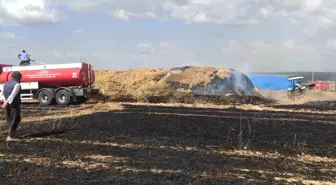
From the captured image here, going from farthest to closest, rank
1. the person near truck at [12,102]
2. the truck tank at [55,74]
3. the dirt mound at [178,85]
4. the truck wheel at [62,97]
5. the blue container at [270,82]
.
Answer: the blue container at [270,82], the dirt mound at [178,85], the truck tank at [55,74], the truck wheel at [62,97], the person near truck at [12,102]

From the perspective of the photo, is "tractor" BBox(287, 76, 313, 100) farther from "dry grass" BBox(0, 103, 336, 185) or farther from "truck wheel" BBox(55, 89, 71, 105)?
"dry grass" BBox(0, 103, 336, 185)

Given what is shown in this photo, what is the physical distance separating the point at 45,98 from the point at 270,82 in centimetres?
2687

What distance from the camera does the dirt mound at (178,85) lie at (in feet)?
111

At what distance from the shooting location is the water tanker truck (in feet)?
91.2

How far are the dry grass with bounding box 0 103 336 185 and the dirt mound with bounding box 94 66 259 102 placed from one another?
15945mm

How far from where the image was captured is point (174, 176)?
8.33 meters

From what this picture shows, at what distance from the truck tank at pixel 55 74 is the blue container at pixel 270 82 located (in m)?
23.3

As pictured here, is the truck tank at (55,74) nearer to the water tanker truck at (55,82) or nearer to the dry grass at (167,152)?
the water tanker truck at (55,82)

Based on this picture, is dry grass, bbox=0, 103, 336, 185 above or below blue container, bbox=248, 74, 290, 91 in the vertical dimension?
below

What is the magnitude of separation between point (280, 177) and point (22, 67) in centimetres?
2329

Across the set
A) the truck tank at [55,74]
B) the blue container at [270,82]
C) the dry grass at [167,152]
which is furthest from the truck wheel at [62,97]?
the blue container at [270,82]

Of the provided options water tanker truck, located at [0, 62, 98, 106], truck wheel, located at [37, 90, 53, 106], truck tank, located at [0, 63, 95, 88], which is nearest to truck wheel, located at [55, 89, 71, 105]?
water tanker truck, located at [0, 62, 98, 106]

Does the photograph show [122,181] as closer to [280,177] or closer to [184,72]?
[280,177]

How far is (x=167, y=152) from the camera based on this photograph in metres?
10.9
